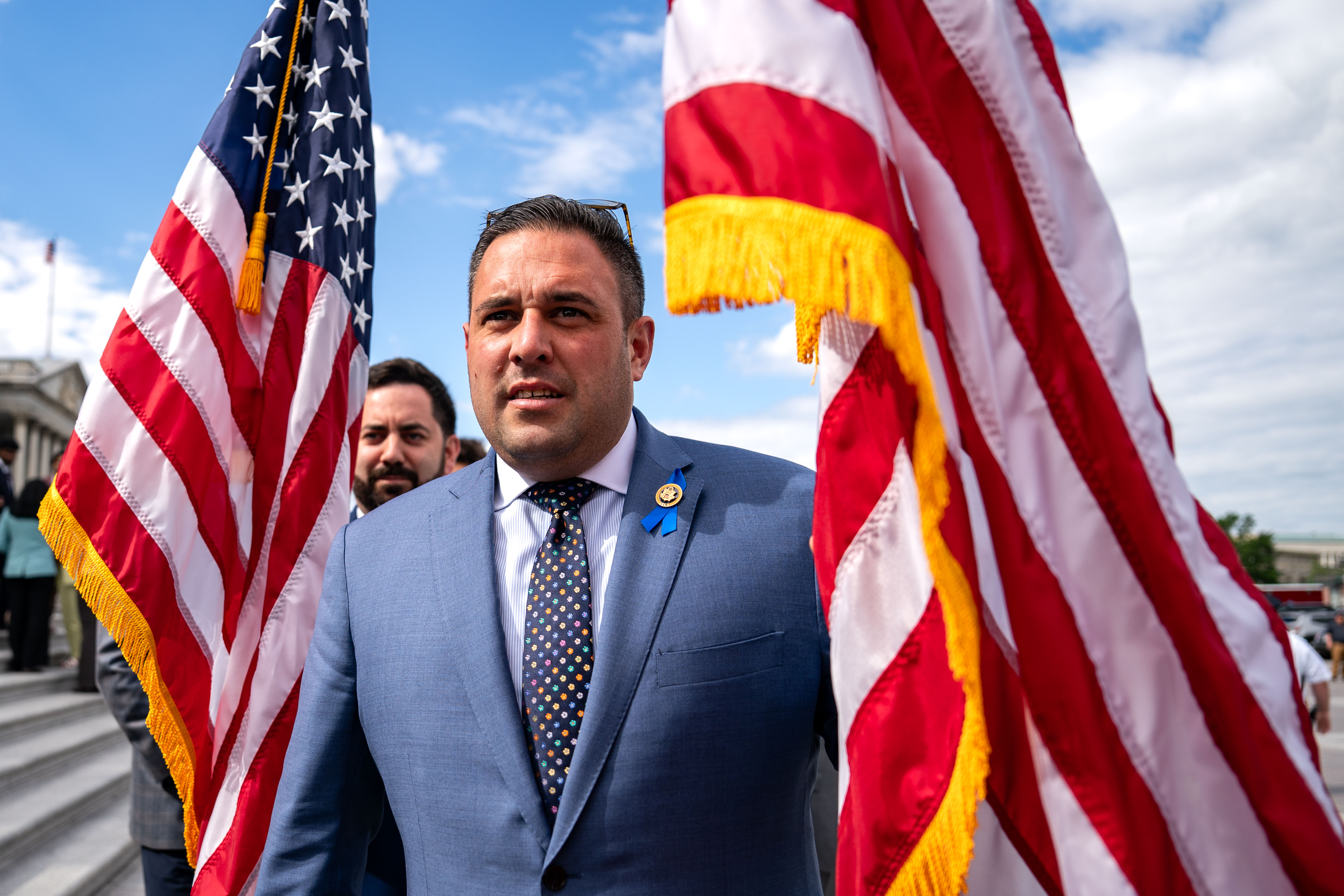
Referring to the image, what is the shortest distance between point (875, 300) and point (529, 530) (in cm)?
103

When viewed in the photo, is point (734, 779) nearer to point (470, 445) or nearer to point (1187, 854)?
point (1187, 854)

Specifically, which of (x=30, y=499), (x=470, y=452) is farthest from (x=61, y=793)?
(x=470, y=452)

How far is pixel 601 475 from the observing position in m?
1.98

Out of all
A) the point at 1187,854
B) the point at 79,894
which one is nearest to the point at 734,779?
the point at 1187,854

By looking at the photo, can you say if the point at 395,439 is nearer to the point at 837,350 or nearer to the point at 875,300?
the point at 837,350

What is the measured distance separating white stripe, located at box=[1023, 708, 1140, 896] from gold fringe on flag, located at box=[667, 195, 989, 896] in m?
0.14

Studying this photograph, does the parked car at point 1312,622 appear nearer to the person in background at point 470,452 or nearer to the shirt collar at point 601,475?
the person in background at point 470,452

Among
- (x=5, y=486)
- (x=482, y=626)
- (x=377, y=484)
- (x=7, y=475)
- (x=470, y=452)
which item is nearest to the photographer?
(x=482, y=626)

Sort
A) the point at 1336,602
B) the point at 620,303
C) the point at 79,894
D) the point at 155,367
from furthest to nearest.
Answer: the point at 1336,602 < the point at 79,894 < the point at 155,367 < the point at 620,303

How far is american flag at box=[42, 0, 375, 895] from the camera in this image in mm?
2570

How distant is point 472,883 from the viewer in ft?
5.59

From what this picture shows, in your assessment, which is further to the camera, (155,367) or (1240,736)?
(155,367)

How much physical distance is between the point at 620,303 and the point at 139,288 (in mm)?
1781

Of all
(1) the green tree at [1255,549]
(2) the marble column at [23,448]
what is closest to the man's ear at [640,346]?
(2) the marble column at [23,448]
